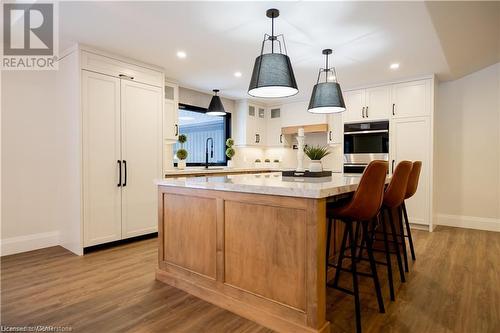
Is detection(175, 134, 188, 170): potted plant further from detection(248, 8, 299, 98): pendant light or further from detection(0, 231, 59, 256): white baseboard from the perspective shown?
detection(248, 8, 299, 98): pendant light

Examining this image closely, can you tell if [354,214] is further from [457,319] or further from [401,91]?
[401,91]

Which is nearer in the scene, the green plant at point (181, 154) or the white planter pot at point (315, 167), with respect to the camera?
the white planter pot at point (315, 167)

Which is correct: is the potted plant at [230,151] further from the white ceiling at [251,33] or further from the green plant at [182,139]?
the white ceiling at [251,33]

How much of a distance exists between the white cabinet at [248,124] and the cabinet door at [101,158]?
2.96 metres

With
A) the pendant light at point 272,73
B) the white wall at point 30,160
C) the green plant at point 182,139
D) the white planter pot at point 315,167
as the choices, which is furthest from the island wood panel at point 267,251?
the green plant at point 182,139

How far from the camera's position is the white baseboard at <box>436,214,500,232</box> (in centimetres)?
458

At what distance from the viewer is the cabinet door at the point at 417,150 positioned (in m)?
4.47

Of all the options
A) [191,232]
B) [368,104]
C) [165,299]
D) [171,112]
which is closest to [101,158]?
[171,112]

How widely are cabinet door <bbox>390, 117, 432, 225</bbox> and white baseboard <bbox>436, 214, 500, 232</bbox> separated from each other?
765 mm

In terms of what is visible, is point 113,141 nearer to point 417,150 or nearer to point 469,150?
point 417,150

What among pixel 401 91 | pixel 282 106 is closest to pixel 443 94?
pixel 401 91

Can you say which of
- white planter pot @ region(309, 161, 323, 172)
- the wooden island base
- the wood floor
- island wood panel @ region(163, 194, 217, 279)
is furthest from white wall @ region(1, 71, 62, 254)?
white planter pot @ region(309, 161, 323, 172)

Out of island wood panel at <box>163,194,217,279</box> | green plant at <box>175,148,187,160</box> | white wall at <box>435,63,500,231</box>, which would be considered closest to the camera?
island wood panel at <box>163,194,217,279</box>

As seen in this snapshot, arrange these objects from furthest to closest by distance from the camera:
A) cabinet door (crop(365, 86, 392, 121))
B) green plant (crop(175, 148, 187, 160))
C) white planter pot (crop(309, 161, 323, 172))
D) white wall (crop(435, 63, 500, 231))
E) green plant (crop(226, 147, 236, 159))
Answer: green plant (crop(226, 147, 236, 159)) < green plant (crop(175, 148, 187, 160)) < cabinet door (crop(365, 86, 392, 121)) < white wall (crop(435, 63, 500, 231)) < white planter pot (crop(309, 161, 323, 172))
